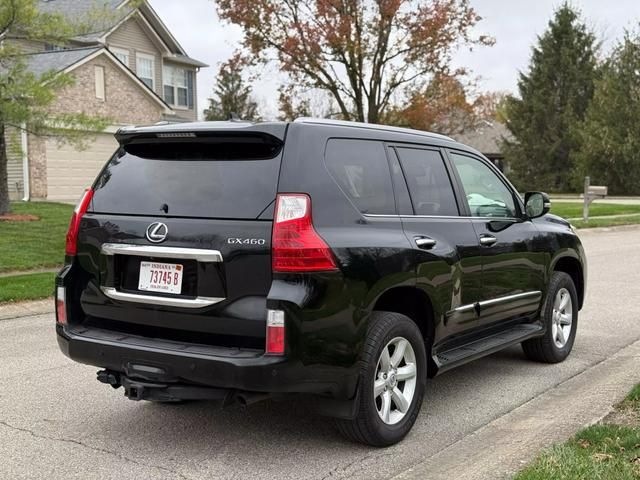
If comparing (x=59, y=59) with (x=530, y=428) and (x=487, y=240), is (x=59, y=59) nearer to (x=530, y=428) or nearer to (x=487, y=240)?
(x=487, y=240)

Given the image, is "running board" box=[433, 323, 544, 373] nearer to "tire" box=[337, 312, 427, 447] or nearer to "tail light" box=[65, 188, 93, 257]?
Result: "tire" box=[337, 312, 427, 447]

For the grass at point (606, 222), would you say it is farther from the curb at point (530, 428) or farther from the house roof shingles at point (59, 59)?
the house roof shingles at point (59, 59)

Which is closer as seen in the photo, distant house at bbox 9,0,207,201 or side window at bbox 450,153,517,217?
side window at bbox 450,153,517,217

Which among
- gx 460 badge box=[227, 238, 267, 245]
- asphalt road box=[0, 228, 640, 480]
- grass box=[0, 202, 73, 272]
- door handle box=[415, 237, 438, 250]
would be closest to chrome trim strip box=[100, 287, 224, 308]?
gx 460 badge box=[227, 238, 267, 245]

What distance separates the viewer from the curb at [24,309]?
8828mm

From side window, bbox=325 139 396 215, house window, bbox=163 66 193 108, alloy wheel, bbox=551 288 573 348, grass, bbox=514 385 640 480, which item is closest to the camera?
grass, bbox=514 385 640 480

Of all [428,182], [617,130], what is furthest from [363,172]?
[617,130]

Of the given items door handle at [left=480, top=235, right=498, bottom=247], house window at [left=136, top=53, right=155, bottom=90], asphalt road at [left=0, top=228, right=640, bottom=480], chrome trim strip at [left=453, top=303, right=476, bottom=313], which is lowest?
asphalt road at [left=0, top=228, right=640, bottom=480]

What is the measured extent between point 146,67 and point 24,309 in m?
26.2

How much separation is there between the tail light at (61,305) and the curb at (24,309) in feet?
15.1

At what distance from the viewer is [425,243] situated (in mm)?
4590

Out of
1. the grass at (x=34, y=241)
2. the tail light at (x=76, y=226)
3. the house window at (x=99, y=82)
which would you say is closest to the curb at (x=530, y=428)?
the tail light at (x=76, y=226)

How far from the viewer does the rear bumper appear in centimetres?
376

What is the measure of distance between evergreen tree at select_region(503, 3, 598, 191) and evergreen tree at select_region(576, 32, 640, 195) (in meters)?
2.32
